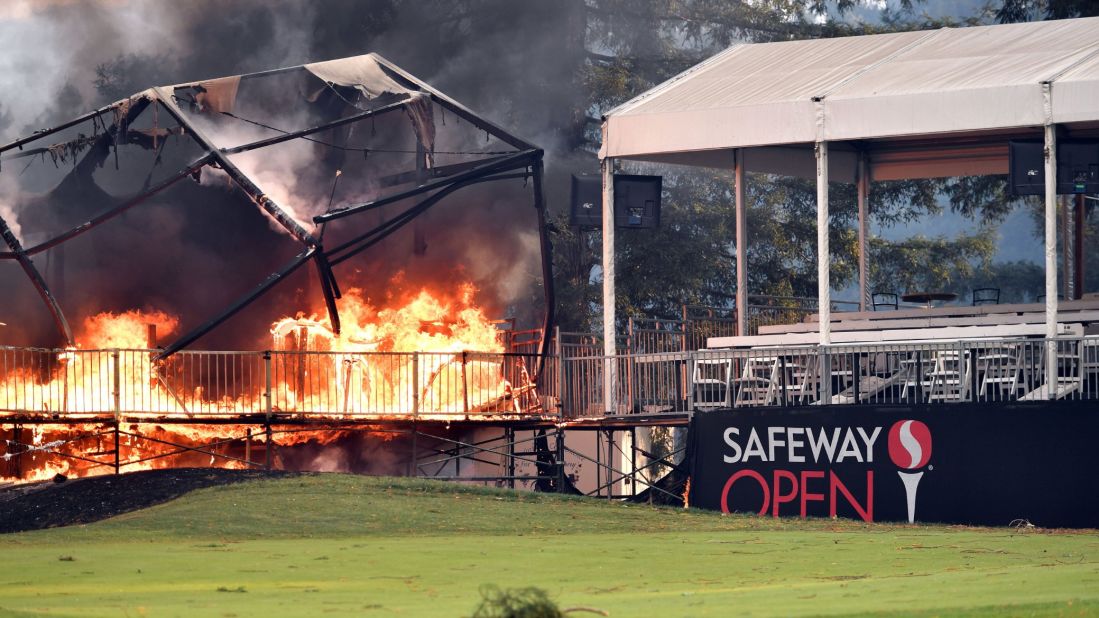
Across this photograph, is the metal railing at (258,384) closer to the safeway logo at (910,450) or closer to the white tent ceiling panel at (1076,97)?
the safeway logo at (910,450)

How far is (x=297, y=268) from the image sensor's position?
29.6 meters

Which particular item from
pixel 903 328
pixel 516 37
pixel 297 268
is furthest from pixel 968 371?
pixel 516 37

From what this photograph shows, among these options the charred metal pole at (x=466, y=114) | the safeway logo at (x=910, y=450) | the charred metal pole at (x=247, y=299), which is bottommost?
the safeway logo at (x=910, y=450)

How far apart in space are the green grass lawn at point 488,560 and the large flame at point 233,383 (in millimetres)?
3149

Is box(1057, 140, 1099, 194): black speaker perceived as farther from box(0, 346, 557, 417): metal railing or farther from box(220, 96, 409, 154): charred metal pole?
box(220, 96, 409, 154): charred metal pole

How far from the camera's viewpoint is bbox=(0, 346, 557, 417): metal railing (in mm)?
26297

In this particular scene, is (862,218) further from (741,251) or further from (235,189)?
(235,189)

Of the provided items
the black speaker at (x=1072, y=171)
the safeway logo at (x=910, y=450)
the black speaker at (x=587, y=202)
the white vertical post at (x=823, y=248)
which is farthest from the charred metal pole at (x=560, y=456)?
the black speaker at (x=1072, y=171)

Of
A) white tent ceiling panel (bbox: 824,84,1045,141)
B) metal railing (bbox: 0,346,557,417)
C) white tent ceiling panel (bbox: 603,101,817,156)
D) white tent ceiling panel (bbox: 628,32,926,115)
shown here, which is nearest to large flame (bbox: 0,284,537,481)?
metal railing (bbox: 0,346,557,417)

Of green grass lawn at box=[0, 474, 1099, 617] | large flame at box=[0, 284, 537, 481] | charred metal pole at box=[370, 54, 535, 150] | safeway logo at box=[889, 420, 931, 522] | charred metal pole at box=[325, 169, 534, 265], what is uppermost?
charred metal pole at box=[370, 54, 535, 150]

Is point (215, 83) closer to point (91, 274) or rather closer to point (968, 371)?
point (91, 274)

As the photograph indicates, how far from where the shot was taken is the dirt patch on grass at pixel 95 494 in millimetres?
22234

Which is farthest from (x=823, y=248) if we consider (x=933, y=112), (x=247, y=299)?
(x=247, y=299)

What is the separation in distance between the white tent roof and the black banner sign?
14.2 ft
